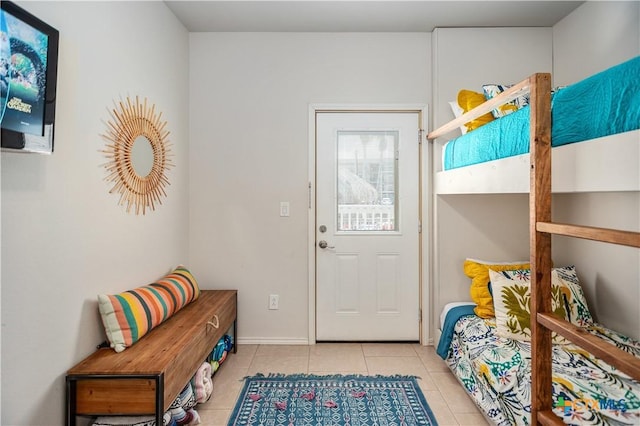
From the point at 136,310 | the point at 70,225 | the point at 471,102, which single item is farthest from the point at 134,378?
the point at 471,102

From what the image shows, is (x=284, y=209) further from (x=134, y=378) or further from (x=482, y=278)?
(x=134, y=378)

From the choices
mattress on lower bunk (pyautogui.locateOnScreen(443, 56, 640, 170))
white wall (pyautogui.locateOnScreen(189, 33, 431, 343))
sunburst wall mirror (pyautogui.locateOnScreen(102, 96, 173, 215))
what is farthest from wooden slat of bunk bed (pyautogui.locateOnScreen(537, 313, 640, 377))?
sunburst wall mirror (pyautogui.locateOnScreen(102, 96, 173, 215))

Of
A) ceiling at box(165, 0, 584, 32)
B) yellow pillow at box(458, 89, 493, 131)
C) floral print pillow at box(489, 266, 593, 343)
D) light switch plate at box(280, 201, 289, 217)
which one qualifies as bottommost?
floral print pillow at box(489, 266, 593, 343)

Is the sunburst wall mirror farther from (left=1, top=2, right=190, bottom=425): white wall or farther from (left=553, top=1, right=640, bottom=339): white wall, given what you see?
(left=553, top=1, right=640, bottom=339): white wall

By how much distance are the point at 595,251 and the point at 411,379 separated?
1519mm

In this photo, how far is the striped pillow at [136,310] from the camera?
179cm

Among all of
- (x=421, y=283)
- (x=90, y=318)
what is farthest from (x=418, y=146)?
(x=90, y=318)

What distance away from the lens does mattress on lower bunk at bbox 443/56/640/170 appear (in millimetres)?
1324

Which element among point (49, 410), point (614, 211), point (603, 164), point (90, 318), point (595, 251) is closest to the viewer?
point (603, 164)

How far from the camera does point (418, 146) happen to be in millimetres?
3119

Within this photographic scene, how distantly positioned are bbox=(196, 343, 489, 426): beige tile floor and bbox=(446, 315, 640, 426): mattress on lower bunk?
0.11 m

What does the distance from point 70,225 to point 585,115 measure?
2.20 m

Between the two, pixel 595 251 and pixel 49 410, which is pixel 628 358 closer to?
pixel 595 251

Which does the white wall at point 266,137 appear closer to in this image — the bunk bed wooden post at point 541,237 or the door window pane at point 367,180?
the door window pane at point 367,180
